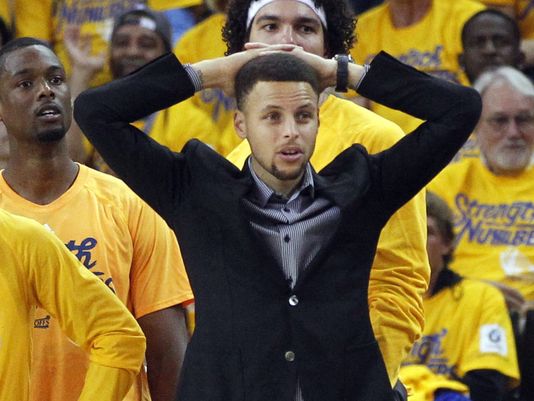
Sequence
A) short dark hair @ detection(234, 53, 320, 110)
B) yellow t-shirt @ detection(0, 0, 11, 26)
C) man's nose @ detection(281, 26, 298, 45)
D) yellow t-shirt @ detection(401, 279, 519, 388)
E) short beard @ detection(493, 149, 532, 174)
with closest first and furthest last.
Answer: short dark hair @ detection(234, 53, 320, 110) < man's nose @ detection(281, 26, 298, 45) < yellow t-shirt @ detection(401, 279, 519, 388) < short beard @ detection(493, 149, 532, 174) < yellow t-shirt @ detection(0, 0, 11, 26)

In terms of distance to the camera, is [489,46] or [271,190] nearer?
[271,190]

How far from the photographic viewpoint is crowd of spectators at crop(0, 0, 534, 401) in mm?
3893

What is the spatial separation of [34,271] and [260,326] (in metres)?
0.74

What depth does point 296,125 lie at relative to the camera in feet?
10.8

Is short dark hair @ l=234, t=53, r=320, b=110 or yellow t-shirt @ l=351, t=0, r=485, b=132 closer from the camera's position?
short dark hair @ l=234, t=53, r=320, b=110

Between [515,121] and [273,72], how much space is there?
3.54 metres

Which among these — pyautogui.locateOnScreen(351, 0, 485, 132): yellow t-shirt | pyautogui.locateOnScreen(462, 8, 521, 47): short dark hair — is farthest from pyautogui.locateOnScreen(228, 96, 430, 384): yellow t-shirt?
pyautogui.locateOnScreen(462, 8, 521, 47): short dark hair

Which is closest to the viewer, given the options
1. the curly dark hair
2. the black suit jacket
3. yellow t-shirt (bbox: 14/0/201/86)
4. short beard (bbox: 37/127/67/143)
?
the black suit jacket

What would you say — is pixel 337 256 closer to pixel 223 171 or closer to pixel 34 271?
pixel 223 171

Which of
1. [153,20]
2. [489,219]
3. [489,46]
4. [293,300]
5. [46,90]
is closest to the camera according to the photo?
[293,300]

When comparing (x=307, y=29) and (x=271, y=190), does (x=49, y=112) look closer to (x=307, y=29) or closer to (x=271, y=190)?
(x=307, y=29)

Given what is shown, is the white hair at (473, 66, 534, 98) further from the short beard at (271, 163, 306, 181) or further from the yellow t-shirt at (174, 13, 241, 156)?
the short beard at (271, 163, 306, 181)

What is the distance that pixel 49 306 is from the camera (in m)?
3.70

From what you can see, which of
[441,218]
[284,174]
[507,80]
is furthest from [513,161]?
[284,174]
